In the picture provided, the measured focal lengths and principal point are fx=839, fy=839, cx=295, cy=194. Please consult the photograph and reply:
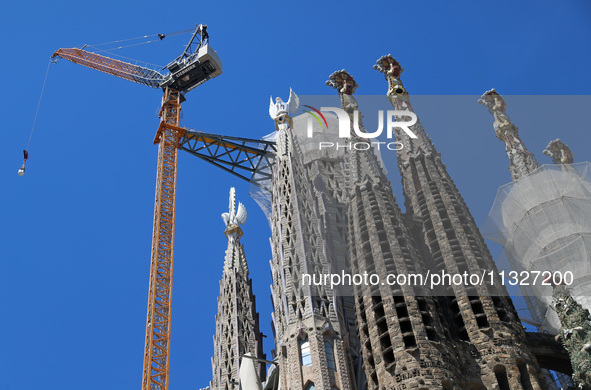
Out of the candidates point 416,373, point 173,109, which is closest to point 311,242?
point 416,373

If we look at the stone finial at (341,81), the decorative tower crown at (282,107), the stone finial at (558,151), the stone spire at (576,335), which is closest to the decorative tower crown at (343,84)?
the stone finial at (341,81)

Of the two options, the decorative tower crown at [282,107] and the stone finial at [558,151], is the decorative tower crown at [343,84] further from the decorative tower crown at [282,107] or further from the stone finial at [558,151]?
the stone finial at [558,151]

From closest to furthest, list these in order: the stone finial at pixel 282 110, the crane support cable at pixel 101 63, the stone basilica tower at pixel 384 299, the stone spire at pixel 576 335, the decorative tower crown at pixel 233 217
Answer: the stone spire at pixel 576 335 → the stone basilica tower at pixel 384 299 → the stone finial at pixel 282 110 → the decorative tower crown at pixel 233 217 → the crane support cable at pixel 101 63

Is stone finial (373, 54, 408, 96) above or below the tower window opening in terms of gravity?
above

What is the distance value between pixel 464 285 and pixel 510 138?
24224 millimetres

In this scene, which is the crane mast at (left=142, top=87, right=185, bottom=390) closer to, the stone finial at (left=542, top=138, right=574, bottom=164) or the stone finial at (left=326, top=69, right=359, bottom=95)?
the stone finial at (left=326, top=69, right=359, bottom=95)

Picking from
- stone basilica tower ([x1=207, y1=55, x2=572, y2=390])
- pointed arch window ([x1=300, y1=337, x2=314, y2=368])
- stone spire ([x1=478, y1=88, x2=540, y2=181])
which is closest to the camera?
stone basilica tower ([x1=207, y1=55, x2=572, y2=390])

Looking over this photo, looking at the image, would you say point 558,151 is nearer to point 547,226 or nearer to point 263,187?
point 547,226

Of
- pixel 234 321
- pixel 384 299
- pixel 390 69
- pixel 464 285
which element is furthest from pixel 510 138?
pixel 384 299

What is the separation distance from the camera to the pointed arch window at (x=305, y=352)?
34656 mm

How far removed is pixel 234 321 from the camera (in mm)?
47656

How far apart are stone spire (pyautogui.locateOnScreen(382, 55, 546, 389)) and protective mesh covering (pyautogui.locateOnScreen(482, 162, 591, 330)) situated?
5193 millimetres

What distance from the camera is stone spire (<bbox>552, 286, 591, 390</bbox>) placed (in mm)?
33594

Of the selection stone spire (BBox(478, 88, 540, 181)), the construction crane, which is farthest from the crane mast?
stone spire (BBox(478, 88, 540, 181))
